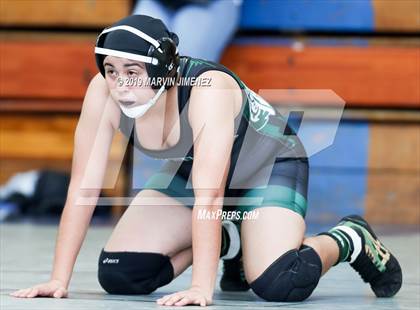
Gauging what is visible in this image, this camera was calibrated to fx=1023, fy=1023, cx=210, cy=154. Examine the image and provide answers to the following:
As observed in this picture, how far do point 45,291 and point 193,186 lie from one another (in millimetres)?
556

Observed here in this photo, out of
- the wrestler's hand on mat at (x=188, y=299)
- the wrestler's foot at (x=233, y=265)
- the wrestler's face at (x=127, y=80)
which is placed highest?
the wrestler's face at (x=127, y=80)

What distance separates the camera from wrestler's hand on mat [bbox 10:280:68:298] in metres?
3.11

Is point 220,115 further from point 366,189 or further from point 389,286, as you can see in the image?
point 366,189

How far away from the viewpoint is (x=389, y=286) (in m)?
3.49

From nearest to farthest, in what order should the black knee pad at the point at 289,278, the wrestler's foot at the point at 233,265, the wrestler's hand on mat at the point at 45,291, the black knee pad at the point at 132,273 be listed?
the wrestler's hand on mat at the point at 45,291 < the black knee pad at the point at 289,278 < the black knee pad at the point at 132,273 < the wrestler's foot at the point at 233,265

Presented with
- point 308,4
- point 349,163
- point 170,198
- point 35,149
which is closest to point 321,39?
point 308,4

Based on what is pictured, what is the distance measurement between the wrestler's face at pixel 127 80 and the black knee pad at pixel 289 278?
68 cm

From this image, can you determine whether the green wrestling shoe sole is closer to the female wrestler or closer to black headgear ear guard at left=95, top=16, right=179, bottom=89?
the female wrestler

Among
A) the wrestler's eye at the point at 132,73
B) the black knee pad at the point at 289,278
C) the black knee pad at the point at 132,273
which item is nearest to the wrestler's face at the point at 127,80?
the wrestler's eye at the point at 132,73

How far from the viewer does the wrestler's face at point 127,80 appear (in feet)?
10.3

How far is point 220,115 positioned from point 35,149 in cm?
395

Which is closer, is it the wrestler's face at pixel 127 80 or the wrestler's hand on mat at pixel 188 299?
the wrestler's hand on mat at pixel 188 299

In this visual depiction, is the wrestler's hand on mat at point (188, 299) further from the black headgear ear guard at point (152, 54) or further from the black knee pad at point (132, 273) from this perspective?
the black headgear ear guard at point (152, 54)

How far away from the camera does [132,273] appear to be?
3404mm
